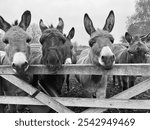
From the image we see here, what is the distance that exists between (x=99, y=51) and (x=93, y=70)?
0.37m

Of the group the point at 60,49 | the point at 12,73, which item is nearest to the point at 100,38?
the point at 60,49

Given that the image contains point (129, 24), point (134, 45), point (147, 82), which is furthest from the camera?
point (129, 24)

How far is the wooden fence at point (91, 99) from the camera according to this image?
3271 millimetres

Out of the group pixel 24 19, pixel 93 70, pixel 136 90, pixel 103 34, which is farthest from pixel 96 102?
pixel 24 19

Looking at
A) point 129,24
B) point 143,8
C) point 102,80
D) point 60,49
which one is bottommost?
point 102,80

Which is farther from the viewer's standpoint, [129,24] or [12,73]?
[129,24]

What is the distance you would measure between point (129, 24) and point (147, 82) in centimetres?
4114

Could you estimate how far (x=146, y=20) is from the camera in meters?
Answer: 42.3

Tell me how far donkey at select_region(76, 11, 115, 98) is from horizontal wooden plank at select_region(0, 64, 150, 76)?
0.11 m

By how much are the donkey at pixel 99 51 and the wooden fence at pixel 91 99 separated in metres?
0.20

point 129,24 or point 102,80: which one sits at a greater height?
point 129,24

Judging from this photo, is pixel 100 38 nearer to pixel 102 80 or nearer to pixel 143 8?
pixel 102 80

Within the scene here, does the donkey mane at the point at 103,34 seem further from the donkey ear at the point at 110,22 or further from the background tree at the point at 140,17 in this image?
the background tree at the point at 140,17

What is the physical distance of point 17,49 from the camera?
354 centimetres
